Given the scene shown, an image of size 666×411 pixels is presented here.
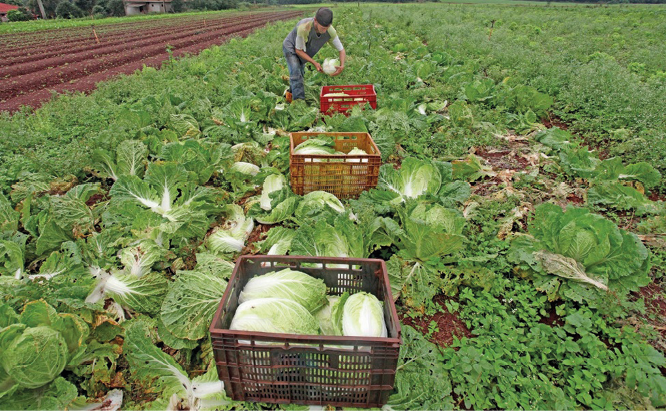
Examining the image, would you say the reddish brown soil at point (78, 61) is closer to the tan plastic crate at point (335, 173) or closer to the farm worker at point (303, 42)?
the farm worker at point (303, 42)

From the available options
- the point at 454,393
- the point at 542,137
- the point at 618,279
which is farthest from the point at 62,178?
the point at 542,137

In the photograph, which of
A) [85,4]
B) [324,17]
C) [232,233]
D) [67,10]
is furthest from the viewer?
[85,4]

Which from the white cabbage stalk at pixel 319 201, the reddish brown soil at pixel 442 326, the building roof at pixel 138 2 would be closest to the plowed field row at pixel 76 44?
the white cabbage stalk at pixel 319 201

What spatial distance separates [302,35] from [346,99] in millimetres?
1370

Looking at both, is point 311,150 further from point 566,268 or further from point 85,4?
point 85,4

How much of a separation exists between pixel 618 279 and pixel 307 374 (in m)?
2.62

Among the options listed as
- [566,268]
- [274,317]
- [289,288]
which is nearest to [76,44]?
[289,288]

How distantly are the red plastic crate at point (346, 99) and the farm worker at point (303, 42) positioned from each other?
0.57 m

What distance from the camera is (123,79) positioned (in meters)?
8.75

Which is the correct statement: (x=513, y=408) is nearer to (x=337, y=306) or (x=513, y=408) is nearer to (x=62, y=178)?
(x=337, y=306)

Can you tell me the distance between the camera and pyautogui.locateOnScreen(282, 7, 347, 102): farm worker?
20.1ft

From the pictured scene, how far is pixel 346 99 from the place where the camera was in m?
6.45

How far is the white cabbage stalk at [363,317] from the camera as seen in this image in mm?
2076

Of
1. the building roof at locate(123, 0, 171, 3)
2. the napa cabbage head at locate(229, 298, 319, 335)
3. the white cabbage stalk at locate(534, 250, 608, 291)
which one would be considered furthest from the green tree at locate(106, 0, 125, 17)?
the white cabbage stalk at locate(534, 250, 608, 291)
